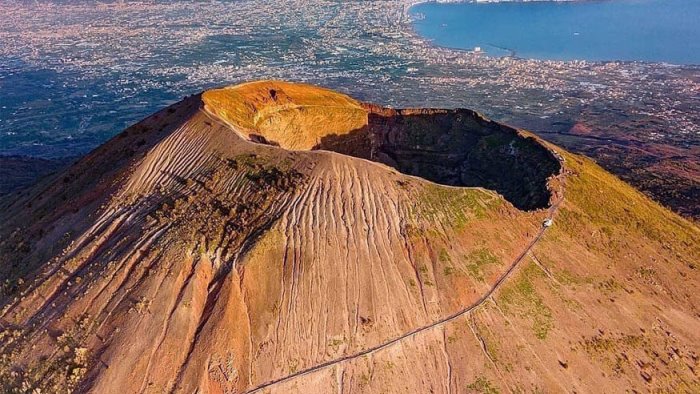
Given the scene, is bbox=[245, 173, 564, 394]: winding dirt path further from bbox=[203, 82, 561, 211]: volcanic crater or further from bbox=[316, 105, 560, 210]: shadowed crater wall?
bbox=[316, 105, 560, 210]: shadowed crater wall

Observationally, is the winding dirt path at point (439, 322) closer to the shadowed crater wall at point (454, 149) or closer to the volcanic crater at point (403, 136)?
the volcanic crater at point (403, 136)

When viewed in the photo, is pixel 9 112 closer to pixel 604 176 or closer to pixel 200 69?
pixel 200 69

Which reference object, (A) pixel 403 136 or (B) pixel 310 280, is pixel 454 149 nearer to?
(A) pixel 403 136

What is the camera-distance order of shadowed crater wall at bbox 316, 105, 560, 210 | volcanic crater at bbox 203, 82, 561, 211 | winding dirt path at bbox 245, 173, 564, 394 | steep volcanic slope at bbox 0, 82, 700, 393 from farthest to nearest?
shadowed crater wall at bbox 316, 105, 560, 210, volcanic crater at bbox 203, 82, 561, 211, winding dirt path at bbox 245, 173, 564, 394, steep volcanic slope at bbox 0, 82, 700, 393

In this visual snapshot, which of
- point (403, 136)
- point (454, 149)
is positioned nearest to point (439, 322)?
point (454, 149)

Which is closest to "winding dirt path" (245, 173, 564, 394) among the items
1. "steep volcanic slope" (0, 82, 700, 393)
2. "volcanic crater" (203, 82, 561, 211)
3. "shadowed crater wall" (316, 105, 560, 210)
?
"steep volcanic slope" (0, 82, 700, 393)

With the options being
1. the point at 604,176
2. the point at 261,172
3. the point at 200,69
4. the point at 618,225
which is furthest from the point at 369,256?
the point at 200,69
